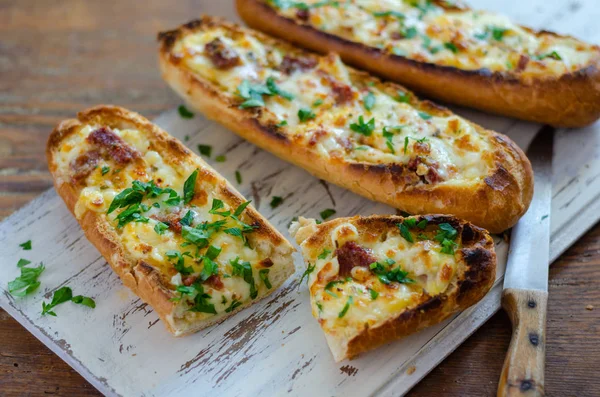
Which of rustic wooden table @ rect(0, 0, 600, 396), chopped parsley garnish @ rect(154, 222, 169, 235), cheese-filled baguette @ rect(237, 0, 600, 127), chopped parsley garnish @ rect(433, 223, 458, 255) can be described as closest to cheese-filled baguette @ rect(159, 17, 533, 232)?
cheese-filled baguette @ rect(237, 0, 600, 127)

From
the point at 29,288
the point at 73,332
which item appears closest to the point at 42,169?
the point at 29,288

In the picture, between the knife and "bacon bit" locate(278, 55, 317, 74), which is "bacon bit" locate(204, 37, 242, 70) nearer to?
"bacon bit" locate(278, 55, 317, 74)

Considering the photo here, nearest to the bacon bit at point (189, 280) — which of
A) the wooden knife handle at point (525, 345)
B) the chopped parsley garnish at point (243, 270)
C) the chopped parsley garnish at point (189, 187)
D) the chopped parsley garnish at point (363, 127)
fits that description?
the chopped parsley garnish at point (243, 270)

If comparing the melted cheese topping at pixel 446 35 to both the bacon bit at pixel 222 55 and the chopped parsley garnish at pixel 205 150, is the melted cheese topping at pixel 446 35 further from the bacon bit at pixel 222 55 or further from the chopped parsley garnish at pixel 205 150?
the chopped parsley garnish at pixel 205 150

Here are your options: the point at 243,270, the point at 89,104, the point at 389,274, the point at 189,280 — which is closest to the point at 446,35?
the point at 389,274

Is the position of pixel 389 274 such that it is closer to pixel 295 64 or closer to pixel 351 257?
pixel 351 257

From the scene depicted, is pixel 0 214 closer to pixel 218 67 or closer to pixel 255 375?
pixel 218 67
